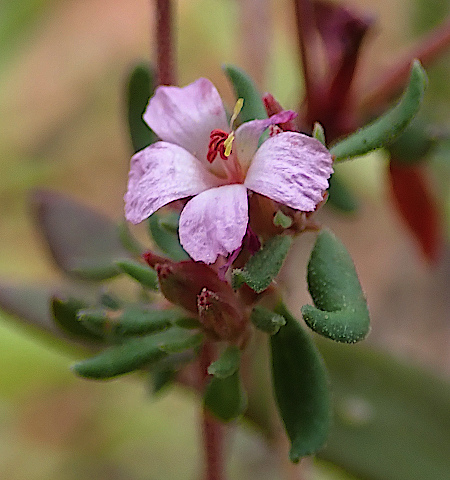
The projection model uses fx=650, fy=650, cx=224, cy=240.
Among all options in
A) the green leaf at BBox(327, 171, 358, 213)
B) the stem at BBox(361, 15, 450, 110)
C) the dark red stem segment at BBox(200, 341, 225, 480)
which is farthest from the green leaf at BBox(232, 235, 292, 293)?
the stem at BBox(361, 15, 450, 110)

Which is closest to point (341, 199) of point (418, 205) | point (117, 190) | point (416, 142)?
point (416, 142)

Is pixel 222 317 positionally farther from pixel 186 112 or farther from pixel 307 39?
pixel 307 39

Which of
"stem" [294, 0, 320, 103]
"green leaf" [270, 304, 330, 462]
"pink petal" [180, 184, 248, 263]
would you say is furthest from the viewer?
"stem" [294, 0, 320, 103]

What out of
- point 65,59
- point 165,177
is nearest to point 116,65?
point 65,59

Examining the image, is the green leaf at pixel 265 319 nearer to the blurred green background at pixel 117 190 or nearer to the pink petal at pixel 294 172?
the pink petal at pixel 294 172

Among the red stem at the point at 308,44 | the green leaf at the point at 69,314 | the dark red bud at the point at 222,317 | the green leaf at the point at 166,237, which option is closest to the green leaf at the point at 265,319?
the dark red bud at the point at 222,317

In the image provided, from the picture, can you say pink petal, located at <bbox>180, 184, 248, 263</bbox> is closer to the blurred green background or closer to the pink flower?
the pink flower
